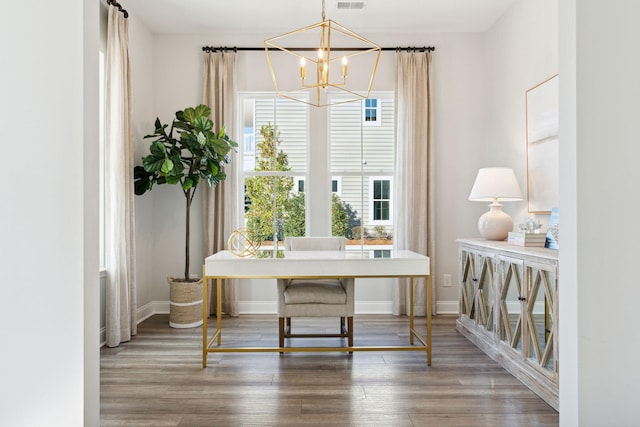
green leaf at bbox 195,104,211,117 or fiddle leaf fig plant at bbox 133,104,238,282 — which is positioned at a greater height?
green leaf at bbox 195,104,211,117

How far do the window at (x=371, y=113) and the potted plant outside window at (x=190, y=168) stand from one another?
1.50 m

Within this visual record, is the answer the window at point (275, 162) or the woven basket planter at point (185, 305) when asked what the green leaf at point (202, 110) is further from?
the woven basket planter at point (185, 305)

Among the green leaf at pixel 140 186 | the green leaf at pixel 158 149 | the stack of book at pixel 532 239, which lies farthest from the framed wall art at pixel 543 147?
the green leaf at pixel 140 186

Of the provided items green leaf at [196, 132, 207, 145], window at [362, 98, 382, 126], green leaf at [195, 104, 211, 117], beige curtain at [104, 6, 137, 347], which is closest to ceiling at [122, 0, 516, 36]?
beige curtain at [104, 6, 137, 347]

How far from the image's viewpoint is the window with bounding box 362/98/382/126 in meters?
4.76

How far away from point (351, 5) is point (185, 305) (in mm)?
3217

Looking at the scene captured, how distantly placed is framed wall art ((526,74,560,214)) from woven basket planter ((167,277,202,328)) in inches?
123

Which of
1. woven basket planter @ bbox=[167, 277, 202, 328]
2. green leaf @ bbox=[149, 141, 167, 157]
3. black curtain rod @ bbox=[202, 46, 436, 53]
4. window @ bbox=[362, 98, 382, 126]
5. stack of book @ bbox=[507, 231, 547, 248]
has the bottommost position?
woven basket planter @ bbox=[167, 277, 202, 328]

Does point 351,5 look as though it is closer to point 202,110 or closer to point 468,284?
point 202,110
